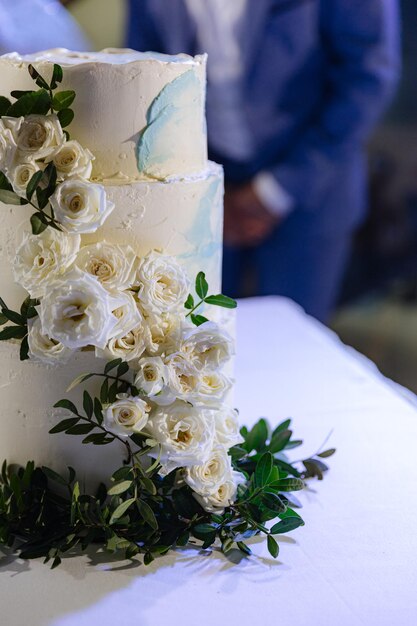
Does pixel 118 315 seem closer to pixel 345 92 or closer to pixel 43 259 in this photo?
pixel 43 259

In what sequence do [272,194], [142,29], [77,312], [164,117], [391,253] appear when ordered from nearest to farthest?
[77,312] → [164,117] → [142,29] → [272,194] → [391,253]

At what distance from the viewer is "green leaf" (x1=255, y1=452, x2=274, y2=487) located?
998 millimetres

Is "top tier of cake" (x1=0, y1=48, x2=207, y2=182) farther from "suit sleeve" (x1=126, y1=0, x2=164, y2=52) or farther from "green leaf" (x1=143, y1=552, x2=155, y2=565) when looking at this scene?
"suit sleeve" (x1=126, y1=0, x2=164, y2=52)

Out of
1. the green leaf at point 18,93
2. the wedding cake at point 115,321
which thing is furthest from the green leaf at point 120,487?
the green leaf at point 18,93

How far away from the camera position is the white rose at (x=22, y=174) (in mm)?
872

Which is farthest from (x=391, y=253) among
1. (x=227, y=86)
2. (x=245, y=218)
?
(x=227, y=86)

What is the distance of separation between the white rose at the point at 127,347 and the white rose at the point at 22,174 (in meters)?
0.19

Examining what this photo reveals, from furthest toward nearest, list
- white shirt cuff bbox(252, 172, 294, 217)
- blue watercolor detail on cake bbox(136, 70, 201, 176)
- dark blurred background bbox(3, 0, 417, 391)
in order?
dark blurred background bbox(3, 0, 417, 391) < white shirt cuff bbox(252, 172, 294, 217) < blue watercolor detail on cake bbox(136, 70, 201, 176)

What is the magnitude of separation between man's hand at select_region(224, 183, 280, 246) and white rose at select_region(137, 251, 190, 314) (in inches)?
67.0

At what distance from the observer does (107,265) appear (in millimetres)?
901

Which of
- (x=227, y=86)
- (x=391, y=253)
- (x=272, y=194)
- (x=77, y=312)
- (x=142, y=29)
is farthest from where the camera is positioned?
(x=391, y=253)

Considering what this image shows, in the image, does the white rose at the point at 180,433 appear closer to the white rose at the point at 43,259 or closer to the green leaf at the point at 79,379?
the green leaf at the point at 79,379

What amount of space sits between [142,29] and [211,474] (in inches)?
68.0

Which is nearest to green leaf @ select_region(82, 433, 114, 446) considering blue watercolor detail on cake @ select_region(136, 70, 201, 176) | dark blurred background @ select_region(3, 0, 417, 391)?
blue watercolor detail on cake @ select_region(136, 70, 201, 176)
